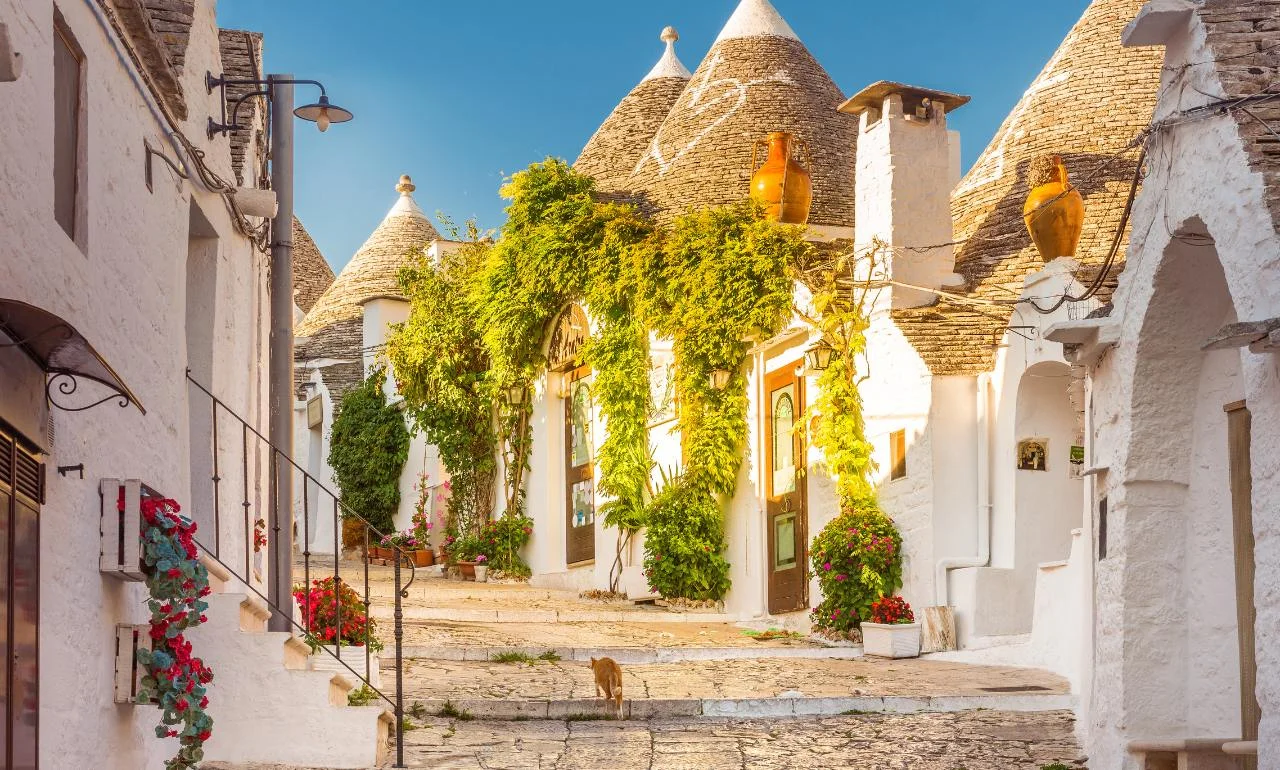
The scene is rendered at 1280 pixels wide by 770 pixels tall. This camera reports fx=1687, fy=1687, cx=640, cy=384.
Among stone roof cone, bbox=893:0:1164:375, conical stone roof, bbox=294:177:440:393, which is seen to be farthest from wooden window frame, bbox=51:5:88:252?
conical stone roof, bbox=294:177:440:393

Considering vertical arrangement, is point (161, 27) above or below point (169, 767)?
above

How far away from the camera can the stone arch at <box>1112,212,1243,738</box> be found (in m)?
7.76

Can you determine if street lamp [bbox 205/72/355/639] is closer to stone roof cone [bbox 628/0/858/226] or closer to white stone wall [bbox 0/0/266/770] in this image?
white stone wall [bbox 0/0/266/770]

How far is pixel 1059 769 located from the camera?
862 centimetres

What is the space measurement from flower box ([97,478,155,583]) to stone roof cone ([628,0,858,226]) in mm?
12426

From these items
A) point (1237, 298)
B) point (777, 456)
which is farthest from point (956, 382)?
point (1237, 298)

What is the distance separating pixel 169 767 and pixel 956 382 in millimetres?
8791

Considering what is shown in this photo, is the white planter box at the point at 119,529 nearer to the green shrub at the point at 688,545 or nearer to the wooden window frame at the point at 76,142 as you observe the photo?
the wooden window frame at the point at 76,142

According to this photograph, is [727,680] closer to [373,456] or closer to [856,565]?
[856,565]

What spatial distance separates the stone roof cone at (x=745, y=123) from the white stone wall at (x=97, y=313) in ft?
34.5

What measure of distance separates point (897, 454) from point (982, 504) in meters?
0.91

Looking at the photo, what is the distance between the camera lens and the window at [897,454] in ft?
48.0

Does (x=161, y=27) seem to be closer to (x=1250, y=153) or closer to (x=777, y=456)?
(x=1250, y=153)

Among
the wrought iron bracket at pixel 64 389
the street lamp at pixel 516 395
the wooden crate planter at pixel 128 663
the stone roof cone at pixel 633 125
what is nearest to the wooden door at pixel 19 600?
the wrought iron bracket at pixel 64 389
